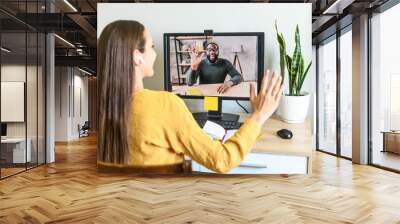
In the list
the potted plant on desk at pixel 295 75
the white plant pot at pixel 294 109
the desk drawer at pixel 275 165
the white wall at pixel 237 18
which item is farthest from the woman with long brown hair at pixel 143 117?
the desk drawer at pixel 275 165

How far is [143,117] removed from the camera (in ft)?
1.83

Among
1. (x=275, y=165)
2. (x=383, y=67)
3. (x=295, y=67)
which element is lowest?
(x=275, y=165)

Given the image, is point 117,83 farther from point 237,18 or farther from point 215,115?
point 237,18

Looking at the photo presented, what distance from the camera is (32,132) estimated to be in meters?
6.74

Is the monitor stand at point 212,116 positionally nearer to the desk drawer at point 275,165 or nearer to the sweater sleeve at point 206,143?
the sweater sleeve at point 206,143

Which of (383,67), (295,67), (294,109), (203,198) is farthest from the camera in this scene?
(383,67)

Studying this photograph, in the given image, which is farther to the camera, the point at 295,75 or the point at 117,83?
the point at 295,75

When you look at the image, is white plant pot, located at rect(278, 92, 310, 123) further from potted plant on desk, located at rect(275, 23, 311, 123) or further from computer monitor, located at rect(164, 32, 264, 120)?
computer monitor, located at rect(164, 32, 264, 120)

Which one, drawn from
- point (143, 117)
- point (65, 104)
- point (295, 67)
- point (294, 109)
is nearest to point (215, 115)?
point (294, 109)

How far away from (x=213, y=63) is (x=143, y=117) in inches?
35.0

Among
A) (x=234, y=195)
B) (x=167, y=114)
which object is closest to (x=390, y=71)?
(x=234, y=195)

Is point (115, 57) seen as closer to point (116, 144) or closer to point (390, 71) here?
point (116, 144)

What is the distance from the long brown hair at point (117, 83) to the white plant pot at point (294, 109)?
1.88 m

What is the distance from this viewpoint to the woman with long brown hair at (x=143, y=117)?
539 millimetres
